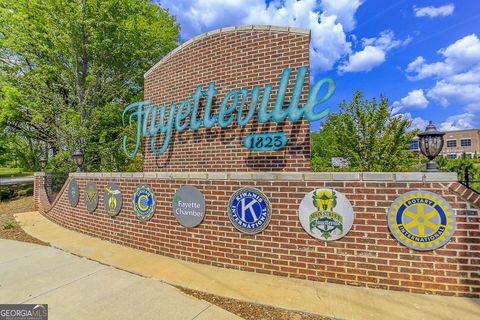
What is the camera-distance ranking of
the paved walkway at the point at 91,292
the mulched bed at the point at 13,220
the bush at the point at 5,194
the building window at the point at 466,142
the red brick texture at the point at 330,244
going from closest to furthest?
the paved walkway at the point at 91,292 < the red brick texture at the point at 330,244 < the mulched bed at the point at 13,220 < the bush at the point at 5,194 < the building window at the point at 466,142

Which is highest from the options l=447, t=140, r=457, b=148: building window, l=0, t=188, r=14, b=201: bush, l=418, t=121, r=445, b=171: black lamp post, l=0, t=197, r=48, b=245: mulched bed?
l=447, t=140, r=457, b=148: building window

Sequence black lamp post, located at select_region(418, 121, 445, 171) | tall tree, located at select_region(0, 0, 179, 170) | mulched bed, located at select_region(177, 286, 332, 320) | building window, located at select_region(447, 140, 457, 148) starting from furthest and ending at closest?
building window, located at select_region(447, 140, 457, 148)
tall tree, located at select_region(0, 0, 179, 170)
black lamp post, located at select_region(418, 121, 445, 171)
mulched bed, located at select_region(177, 286, 332, 320)

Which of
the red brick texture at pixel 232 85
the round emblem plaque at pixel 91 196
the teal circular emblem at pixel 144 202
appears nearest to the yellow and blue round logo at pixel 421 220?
the red brick texture at pixel 232 85

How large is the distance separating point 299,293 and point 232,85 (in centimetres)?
503

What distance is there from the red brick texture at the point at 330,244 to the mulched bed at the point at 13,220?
418cm

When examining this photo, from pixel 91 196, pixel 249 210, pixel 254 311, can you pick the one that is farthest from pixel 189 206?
pixel 91 196

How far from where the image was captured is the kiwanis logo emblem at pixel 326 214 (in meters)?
4.39

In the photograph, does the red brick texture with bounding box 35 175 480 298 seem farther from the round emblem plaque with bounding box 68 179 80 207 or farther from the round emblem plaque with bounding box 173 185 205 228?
the round emblem plaque with bounding box 68 179 80 207

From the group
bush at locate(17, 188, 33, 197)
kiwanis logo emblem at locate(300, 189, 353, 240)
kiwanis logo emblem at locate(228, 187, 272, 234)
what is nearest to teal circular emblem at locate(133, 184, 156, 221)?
kiwanis logo emblem at locate(228, 187, 272, 234)

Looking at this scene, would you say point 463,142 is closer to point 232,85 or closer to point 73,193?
point 232,85

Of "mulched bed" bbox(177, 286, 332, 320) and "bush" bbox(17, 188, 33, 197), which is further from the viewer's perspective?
"bush" bbox(17, 188, 33, 197)

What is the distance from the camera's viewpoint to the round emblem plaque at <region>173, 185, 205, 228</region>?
5.51 meters

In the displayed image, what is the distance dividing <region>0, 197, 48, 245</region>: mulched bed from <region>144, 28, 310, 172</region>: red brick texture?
13.0 ft

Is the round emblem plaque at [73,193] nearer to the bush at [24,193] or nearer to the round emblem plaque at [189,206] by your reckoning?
the round emblem plaque at [189,206]
